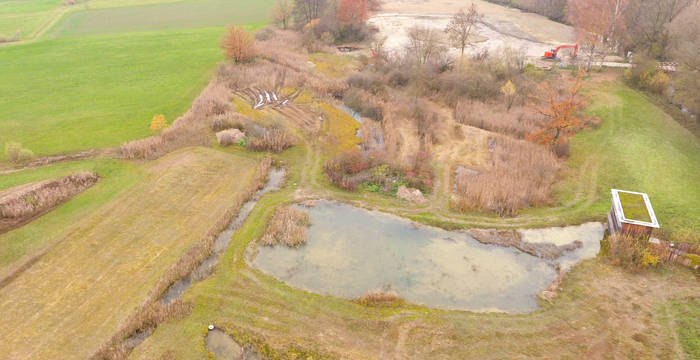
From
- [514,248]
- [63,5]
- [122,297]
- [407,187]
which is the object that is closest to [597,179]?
[514,248]

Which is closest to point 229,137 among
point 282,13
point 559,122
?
point 559,122

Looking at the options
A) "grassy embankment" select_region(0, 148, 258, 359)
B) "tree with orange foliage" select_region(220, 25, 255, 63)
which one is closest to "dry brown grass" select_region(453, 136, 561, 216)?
"grassy embankment" select_region(0, 148, 258, 359)

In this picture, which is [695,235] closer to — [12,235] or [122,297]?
[122,297]

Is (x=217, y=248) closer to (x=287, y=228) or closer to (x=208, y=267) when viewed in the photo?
(x=208, y=267)

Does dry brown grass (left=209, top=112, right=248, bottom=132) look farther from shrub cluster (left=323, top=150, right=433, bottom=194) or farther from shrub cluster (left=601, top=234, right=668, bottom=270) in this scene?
shrub cluster (left=601, top=234, right=668, bottom=270)

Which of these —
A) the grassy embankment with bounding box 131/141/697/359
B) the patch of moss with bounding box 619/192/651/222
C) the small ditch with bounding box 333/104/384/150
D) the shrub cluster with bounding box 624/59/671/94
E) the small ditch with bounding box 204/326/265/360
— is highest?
the shrub cluster with bounding box 624/59/671/94

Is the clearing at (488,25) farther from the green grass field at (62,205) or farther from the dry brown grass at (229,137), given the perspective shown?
the green grass field at (62,205)
